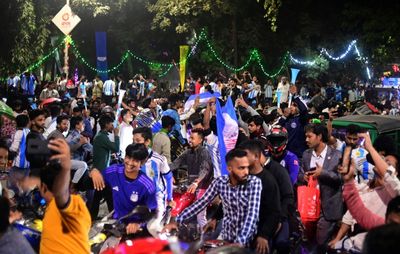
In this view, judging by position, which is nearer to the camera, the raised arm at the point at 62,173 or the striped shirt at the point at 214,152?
the raised arm at the point at 62,173

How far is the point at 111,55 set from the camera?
38750 millimetres

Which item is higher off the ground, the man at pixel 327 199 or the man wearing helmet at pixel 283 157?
the man wearing helmet at pixel 283 157

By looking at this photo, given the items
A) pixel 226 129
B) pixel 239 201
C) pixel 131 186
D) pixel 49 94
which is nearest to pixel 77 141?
pixel 226 129

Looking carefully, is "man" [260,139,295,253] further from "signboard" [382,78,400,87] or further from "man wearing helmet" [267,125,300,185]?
"signboard" [382,78,400,87]

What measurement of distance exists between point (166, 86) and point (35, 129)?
2564cm

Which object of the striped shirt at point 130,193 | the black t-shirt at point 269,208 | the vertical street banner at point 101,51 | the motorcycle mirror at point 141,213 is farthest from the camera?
the vertical street banner at point 101,51

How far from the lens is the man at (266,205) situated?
18.2ft

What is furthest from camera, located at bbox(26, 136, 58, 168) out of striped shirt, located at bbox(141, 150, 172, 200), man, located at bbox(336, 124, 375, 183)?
man, located at bbox(336, 124, 375, 183)

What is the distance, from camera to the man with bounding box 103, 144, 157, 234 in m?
6.23

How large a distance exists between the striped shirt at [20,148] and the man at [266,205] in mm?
3844

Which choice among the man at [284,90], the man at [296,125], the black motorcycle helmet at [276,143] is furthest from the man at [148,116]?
the man at [284,90]

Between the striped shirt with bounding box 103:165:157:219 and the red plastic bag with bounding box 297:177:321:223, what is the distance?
2.02 m

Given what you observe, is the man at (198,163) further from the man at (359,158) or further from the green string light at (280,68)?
the green string light at (280,68)

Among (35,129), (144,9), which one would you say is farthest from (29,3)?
(35,129)
